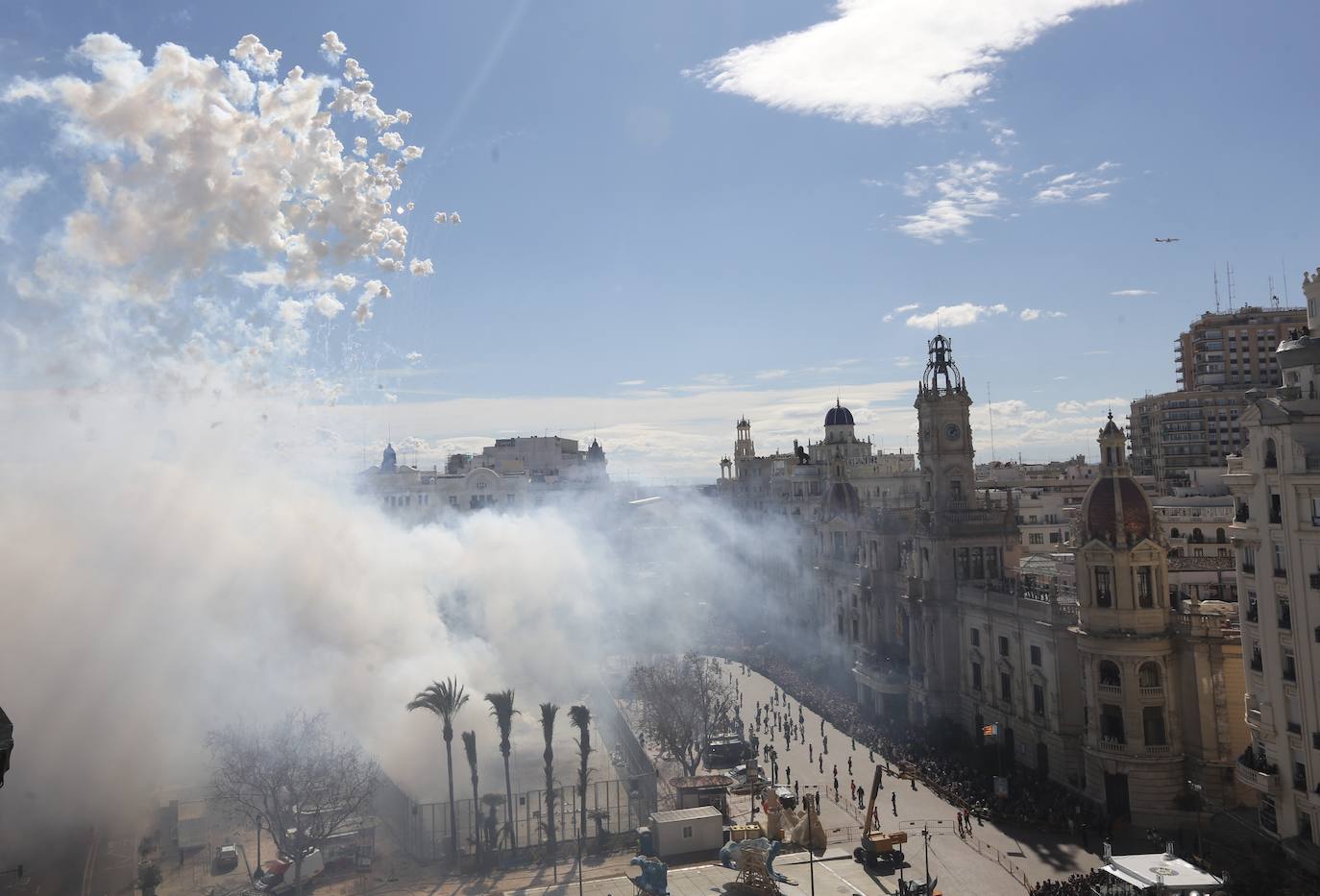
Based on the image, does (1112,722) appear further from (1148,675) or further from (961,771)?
(961,771)

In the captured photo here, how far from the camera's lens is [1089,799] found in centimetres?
4831

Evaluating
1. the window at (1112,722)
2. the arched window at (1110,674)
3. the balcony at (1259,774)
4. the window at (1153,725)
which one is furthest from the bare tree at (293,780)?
the balcony at (1259,774)

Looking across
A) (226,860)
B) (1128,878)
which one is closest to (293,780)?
(226,860)

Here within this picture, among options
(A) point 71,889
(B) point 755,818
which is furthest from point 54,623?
(B) point 755,818

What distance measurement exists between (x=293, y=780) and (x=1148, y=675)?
1550 inches

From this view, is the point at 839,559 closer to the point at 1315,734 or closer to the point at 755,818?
the point at 755,818

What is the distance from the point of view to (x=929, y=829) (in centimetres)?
4716

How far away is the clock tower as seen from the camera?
66.9 meters

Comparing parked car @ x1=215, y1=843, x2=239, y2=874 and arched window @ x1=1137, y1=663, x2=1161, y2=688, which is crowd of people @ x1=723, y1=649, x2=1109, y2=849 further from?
parked car @ x1=215, y1=843, x2=239, y2=874

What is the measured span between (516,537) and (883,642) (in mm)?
42597

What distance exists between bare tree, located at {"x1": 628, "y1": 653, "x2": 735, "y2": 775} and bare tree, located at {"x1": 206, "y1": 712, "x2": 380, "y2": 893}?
1653 cm

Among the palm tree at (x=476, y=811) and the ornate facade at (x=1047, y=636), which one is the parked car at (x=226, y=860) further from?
the ornate facade at (x=1047, y=636)

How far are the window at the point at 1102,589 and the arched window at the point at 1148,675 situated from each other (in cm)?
321

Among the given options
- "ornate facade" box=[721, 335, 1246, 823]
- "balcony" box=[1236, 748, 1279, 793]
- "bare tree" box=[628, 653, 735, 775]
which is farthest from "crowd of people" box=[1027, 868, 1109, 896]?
"bare tree" box=[628, 653, 735, 775]
